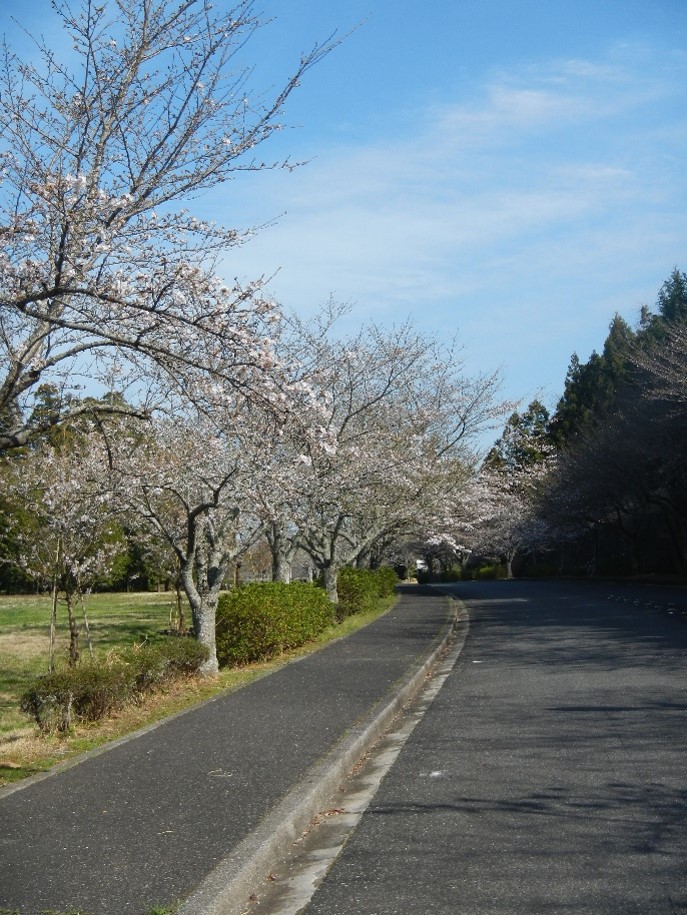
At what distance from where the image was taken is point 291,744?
8.20 meters

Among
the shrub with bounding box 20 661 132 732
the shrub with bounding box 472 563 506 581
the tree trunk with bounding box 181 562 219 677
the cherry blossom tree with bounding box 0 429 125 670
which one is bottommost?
the shrub with bounding box 20 661 132 732

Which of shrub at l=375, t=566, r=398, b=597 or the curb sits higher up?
shrub at l=375, t=566, r=398, b=597

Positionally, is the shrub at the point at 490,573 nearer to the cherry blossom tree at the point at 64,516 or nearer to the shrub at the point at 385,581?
the shrub at the point at 385,581

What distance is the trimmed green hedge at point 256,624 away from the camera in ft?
52.3

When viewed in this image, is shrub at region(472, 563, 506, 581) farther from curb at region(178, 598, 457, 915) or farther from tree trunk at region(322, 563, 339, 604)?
curb at region(178, 598, 457, 915)

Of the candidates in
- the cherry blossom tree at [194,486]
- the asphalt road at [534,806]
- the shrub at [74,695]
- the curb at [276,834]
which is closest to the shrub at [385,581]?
the cherry blossom tree at [194,486]

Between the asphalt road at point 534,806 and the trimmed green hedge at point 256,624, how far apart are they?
448cm

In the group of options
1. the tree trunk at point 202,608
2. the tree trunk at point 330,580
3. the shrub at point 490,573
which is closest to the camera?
the tree trunk at point 202,608

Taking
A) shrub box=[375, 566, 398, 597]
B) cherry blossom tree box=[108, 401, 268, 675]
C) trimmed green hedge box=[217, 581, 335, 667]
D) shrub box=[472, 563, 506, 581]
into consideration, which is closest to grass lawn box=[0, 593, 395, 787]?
trimmed green hedge box=[217, 581, 335, 667]

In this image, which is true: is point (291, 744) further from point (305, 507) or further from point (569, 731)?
point (305, 507)

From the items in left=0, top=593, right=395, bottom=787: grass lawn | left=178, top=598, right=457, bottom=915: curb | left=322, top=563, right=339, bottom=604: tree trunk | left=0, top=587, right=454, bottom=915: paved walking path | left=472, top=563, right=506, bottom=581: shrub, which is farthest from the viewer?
left=472, top=563, right=506, bottom=581: shrub

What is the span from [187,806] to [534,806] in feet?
7.08

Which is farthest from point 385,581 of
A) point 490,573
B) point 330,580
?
point 490,573

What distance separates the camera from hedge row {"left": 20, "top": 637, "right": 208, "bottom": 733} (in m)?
9.59
